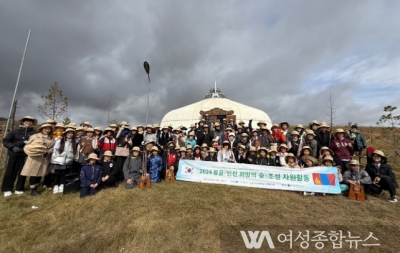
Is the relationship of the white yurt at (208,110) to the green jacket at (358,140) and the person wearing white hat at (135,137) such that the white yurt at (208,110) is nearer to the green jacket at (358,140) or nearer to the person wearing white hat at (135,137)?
the green jacket at (358,140)

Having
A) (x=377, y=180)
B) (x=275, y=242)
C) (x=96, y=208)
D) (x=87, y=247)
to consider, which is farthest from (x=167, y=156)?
(x=377, y=180)

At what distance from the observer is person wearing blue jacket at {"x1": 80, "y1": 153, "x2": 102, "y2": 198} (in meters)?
5.91

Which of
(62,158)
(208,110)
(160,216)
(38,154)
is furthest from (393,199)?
(208,110)

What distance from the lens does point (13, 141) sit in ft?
19.5

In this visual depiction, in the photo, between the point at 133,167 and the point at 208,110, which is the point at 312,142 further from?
the point at 208,110

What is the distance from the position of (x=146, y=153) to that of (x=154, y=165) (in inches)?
19.5

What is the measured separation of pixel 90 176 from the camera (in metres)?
6.09

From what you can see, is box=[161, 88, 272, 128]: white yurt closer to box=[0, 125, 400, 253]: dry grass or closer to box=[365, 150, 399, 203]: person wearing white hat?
box=[365, 150, 399, 203]: person wearing white hat

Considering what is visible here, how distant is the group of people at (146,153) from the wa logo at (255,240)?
3.34 metres

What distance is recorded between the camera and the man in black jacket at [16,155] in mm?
5906

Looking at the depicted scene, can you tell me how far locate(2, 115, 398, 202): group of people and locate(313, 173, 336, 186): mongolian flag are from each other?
1.00 ft

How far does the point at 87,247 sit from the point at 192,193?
3011mm

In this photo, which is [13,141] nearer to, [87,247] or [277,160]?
[87,247]

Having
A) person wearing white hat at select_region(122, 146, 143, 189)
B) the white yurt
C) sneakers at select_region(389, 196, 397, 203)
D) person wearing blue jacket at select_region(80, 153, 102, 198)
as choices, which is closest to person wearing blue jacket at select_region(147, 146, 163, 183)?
person wearing white hat at select_region(122, 146, 143, 189)
